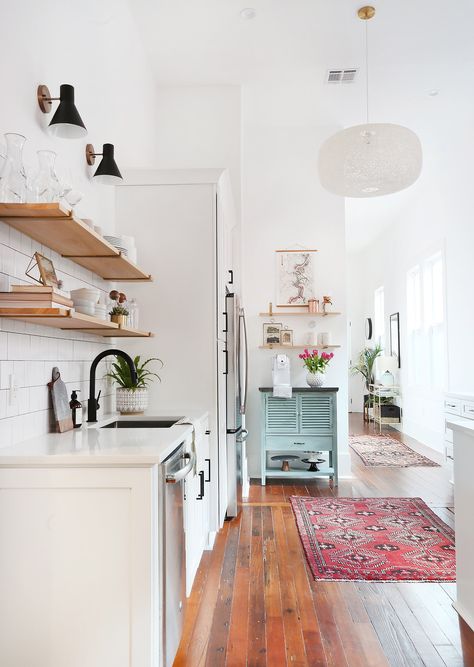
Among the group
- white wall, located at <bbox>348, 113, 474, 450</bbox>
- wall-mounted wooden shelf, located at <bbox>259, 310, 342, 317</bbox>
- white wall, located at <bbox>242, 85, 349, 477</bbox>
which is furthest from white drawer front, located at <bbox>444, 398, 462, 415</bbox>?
wall-mounted wooden shelf, located at <bbox>259, 310, 342, 317</bbox>

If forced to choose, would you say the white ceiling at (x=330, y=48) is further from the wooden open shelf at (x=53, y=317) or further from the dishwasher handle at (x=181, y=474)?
the dishwasher handle at (x=181, y=474)

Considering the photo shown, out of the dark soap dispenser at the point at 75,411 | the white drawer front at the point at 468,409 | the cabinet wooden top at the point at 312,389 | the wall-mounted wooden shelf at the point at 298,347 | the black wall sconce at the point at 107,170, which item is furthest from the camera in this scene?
the wall-mounted wooden shelf at the point at 298,347

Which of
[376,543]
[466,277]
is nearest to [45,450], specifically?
[376,543]

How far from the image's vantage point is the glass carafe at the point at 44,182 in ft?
6.35

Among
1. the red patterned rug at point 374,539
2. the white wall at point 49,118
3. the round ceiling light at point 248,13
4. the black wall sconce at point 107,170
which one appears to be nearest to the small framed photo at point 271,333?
the red patterned rug at point 374,539

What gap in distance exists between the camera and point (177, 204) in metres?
3.36

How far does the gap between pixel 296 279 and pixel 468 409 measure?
83.5 inches

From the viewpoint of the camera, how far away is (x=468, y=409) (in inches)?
174

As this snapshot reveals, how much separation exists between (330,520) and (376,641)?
1660mm

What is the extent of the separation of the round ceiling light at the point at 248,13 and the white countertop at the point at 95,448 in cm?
307

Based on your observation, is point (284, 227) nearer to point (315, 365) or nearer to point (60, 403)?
point (315, 365)

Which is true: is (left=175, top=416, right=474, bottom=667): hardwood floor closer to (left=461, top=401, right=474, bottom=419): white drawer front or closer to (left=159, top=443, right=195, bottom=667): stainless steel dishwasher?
(left=159, top=443, right=195, bottom=667): stainless steel dishwasher

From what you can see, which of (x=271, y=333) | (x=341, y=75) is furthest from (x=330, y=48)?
(x=271, y=333)

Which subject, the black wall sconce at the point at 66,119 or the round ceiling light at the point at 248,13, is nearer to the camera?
the black wall sconce at the point at 66,119
